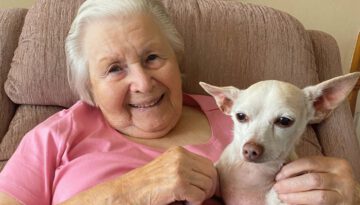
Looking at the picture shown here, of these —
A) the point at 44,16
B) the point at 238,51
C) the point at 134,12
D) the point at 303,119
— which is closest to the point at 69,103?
Result: the point at 44,16

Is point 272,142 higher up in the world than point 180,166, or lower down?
higher up

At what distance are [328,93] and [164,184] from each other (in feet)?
1.40

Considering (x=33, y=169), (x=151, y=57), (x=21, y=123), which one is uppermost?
(x=151, y=57)

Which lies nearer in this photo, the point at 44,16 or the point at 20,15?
the point at 44,16

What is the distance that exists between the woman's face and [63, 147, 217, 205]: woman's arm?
0.27m

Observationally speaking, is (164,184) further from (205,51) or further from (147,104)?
(205,51)

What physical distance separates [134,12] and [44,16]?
0.42m

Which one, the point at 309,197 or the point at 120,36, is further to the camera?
the point at 120,36

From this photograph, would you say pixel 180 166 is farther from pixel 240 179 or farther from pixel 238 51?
pixel 238 51

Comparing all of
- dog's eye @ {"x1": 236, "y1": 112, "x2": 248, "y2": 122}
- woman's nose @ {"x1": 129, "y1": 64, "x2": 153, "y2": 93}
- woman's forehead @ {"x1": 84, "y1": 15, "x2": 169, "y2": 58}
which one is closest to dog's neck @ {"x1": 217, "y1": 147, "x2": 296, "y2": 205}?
dog's eye @ {"x1": 236, "y1": 112, "x2": 248, "y2": 122}

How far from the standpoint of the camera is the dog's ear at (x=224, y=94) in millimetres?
1091

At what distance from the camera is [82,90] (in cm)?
139

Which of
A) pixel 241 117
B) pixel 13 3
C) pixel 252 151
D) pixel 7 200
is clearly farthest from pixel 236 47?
pixel 13 3

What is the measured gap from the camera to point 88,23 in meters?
1.30
